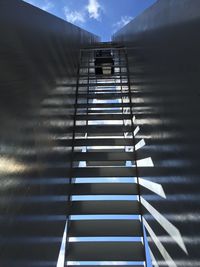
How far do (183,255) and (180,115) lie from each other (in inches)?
26.4

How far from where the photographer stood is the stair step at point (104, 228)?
2.07m

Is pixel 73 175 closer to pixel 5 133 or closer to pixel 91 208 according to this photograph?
pixel 91 208

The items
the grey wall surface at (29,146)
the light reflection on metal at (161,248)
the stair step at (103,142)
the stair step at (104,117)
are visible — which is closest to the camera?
the grey wall surface at (29,146)

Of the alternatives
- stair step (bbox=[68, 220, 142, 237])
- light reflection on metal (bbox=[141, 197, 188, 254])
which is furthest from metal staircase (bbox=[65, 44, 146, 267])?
light reflection on metal (bbox=[141, 197, 188, 254])

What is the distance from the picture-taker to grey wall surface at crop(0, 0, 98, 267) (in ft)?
3.47

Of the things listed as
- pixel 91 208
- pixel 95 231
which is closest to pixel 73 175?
pixel 91 208

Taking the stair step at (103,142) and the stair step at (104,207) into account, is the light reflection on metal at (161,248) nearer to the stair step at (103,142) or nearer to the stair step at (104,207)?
the stair step at (104,207)

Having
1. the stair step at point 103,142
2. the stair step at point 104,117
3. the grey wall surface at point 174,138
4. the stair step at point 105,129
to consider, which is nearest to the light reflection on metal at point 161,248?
the grey wall surface at point 174,138

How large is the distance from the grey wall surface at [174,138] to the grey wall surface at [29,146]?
68cm

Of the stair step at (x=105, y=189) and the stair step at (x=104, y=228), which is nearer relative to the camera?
the stair step at (x=104, y=228)

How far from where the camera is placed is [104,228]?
2.11m

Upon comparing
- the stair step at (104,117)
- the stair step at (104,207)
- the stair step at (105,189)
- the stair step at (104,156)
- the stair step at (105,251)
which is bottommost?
the stair step at (105,251)

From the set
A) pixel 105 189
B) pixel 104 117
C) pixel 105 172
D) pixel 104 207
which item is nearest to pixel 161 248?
pixel 104 207

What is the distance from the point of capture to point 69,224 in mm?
2115
